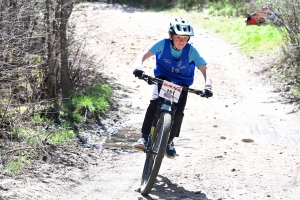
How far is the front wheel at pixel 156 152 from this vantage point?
18.9 feet

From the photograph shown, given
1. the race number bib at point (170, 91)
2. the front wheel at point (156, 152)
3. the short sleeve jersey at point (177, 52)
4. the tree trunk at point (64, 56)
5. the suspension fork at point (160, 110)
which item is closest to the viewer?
the front wheel at point (156, 152)

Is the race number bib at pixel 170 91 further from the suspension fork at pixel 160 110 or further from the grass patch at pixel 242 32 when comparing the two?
the grass patch at pixel 242 32

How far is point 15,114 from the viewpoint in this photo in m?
7.70

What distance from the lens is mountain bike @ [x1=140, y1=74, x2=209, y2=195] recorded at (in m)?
5.79

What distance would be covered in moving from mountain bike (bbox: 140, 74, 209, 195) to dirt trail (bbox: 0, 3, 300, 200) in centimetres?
26

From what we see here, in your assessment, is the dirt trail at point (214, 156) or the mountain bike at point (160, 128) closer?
the mountain bike at point (160, 128)

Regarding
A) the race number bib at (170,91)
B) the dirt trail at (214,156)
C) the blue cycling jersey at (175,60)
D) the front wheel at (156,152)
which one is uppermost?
the blue cycling jersey at (175,60)

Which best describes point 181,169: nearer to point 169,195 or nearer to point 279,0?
point 169,195

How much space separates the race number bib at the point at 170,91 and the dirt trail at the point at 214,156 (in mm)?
1060

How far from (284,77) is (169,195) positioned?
7.17m

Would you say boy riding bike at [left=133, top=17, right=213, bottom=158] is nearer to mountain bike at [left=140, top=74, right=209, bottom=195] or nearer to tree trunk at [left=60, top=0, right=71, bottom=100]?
mountain bike at [left=140, top=74, right=209, bottom=195]

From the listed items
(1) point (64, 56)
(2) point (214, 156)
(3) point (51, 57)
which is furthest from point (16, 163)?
(1) point (64, 56)

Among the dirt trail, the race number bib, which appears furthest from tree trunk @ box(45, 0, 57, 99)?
the race number bib

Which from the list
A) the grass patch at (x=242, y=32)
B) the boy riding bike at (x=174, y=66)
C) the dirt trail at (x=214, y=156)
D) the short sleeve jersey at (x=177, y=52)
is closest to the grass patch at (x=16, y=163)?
the dirt trail at (x=214, y=156)
